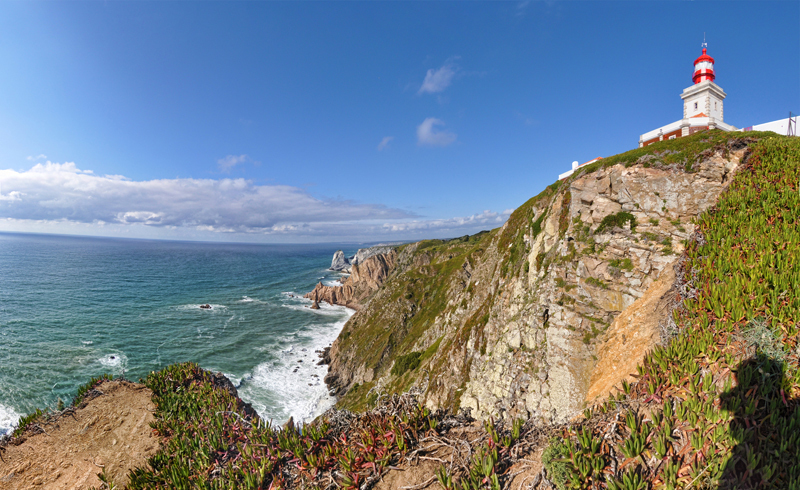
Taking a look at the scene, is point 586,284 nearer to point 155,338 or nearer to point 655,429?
point 655,429

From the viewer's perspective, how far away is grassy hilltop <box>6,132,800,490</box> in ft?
15.0

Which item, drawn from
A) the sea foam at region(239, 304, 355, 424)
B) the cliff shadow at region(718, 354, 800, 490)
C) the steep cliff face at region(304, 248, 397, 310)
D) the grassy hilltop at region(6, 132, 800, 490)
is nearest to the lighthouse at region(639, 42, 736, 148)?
the grassy hilltop at region(6, 132, 800, 490)

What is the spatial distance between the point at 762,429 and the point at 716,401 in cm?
58

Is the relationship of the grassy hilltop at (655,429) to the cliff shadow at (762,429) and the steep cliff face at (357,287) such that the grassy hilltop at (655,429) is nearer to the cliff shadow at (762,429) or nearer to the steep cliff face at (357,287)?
the cliff shadow at (762,429)

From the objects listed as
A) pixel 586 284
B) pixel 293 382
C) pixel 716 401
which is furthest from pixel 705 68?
pixel 293 382

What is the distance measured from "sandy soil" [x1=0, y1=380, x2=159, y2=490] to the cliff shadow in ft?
47.9

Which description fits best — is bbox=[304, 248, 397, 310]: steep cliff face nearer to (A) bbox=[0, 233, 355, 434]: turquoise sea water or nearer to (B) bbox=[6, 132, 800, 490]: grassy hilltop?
(A) bbox=[0, 233, 355, 434]: turquoise sea water

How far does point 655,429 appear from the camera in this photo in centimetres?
512

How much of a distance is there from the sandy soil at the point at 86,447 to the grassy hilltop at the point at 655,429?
780 millimetres

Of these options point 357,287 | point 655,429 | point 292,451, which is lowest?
point 357,287

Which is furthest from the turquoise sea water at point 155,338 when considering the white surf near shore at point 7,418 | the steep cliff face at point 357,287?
the steep cliff face at point 357,287

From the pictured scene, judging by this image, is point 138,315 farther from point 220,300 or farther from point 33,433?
point 33,433

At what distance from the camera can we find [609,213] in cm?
1662

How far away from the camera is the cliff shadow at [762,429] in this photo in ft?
13.6
